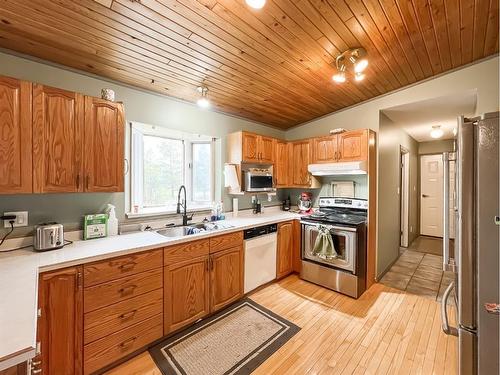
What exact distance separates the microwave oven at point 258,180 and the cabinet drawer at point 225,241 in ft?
2.79

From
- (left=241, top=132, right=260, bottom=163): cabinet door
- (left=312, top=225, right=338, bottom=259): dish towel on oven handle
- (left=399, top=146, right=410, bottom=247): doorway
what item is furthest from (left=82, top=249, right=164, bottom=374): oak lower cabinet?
(left=399, top=146, right=410, bottom=247): doorway

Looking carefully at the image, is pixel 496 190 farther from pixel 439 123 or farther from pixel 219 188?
pixel 439 123

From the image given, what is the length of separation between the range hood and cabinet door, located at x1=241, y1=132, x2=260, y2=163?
35.6 inches

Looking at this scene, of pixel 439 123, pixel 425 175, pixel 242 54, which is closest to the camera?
pixel 242 54

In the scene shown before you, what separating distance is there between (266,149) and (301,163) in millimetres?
658

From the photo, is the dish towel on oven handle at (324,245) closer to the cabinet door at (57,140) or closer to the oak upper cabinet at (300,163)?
the oak upper cabinet at (300,163)

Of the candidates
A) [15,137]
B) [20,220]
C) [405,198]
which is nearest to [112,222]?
[20,220]

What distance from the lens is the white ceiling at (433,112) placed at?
288 cm

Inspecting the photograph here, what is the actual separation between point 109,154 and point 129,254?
0.88m

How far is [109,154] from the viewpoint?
1946 millimetres

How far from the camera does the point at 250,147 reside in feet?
10.6

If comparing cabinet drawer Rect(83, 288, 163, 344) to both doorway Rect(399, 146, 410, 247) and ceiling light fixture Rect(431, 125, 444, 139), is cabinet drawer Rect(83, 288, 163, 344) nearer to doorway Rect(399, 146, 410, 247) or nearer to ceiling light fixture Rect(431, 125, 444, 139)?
doorway Rect(399, 146, 410, 247)

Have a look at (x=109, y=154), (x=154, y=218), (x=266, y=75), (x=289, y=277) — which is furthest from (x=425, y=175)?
(x=109, y=154)

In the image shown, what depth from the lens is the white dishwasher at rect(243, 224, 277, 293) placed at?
2740mm
